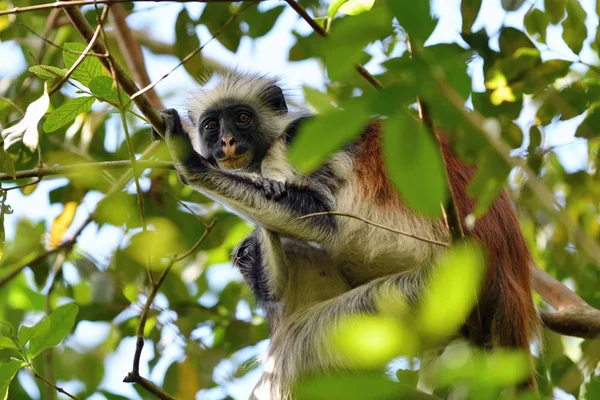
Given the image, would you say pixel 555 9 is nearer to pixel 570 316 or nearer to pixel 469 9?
pixel 469 9

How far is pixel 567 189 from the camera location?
19.7 ft

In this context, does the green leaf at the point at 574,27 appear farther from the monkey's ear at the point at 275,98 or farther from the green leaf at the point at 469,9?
the monkey's ear at the point at 275,98

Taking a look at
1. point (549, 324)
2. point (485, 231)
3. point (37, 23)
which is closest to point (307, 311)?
point (485, 231)

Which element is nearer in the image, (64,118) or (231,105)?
(64,118)

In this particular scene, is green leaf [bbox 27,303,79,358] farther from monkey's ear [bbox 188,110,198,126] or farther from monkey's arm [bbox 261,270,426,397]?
monkey's ear [bbox 188,110,198,126]

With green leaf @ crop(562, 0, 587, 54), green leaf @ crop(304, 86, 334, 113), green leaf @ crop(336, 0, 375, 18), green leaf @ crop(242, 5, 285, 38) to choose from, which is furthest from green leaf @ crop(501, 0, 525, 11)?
green leaf @ crop(304, 86, 334, 113)

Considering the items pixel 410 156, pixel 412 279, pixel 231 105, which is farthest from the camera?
pixel 231 105

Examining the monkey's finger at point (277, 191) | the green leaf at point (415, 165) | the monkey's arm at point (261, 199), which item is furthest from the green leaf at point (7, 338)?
the green leaf at point (415, 165)

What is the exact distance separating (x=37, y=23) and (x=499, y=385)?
693 cm

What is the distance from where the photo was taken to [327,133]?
1463 mm

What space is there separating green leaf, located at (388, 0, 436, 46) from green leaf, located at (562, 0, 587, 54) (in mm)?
2954

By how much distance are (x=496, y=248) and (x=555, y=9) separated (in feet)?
4.42

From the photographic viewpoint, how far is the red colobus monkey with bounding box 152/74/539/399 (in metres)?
4.33

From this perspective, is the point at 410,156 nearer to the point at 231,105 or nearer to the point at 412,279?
the point at 412,279
